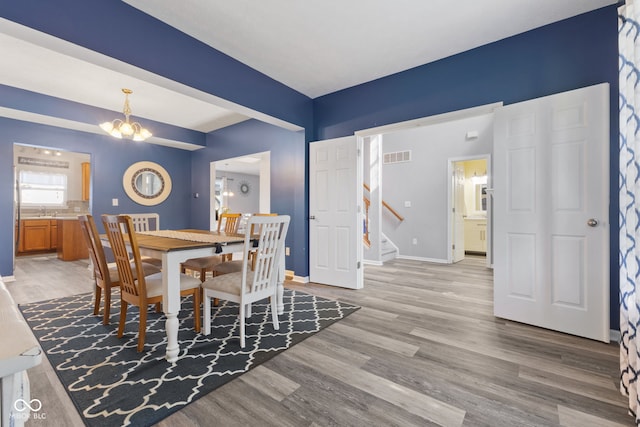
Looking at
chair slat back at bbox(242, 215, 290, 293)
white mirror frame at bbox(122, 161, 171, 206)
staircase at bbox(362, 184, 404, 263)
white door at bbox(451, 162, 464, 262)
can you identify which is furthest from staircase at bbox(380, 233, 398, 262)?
white mirror frame at bbox(122, 161, 171, 206)

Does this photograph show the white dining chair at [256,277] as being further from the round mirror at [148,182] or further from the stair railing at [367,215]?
the round mirror at [148,182]

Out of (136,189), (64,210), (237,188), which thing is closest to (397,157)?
(136,189)

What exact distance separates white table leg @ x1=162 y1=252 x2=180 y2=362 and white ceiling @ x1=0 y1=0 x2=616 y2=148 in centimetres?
164

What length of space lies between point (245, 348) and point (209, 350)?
0.84 ft

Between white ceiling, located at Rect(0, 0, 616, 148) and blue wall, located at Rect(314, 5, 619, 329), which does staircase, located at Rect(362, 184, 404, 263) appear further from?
white ceiling, located at Rect(0, 0, 616, 148)

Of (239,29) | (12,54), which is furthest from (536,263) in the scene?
(12,54)

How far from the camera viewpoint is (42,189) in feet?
21.2

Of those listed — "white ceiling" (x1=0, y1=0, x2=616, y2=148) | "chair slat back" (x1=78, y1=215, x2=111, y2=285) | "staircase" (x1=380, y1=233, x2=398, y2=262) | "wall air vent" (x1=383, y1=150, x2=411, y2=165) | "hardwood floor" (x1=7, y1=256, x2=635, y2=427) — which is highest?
"white ceiling" (x1=0, y1=0, x2=616, y2=148)

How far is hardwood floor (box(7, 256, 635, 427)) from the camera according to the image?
138 centimetres

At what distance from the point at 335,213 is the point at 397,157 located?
3.18m

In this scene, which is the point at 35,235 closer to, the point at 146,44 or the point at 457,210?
the point at 146,44

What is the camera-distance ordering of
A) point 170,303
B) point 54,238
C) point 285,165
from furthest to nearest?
1. point 54,238
2. point 285,165
3. point 170,303

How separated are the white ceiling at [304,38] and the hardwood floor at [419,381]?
251 cm

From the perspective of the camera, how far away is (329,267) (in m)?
3.73
